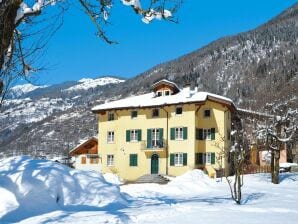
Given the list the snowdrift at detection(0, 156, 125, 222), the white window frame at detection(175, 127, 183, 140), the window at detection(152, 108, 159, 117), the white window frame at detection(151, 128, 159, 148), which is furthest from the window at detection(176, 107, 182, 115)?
the snowdrift at detection(0, 156, 125, 222)

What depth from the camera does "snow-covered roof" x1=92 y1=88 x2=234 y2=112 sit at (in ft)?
143

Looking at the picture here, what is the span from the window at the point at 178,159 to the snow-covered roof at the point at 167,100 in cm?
482

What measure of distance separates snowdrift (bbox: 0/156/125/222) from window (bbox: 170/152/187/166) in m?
28.1

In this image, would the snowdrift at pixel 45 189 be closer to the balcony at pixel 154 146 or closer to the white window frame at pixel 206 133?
the balcony at pixel 154 146

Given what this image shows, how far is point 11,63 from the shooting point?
9375 mm

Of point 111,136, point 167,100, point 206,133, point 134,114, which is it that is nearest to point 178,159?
point 206,133

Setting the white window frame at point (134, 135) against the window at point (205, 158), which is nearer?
the window at point (205, 158)

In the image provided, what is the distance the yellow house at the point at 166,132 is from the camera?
144 feet

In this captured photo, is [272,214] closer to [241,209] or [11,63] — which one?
[241,209]

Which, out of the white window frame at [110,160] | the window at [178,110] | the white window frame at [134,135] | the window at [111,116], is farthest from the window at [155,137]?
the white window frame at [110,160]

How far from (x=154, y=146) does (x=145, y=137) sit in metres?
1.54

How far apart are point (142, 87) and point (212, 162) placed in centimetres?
14406

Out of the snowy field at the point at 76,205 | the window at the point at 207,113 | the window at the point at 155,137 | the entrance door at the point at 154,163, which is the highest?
Result: the window at the point at 207,113

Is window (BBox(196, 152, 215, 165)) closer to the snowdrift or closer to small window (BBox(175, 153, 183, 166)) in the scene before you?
small window (BBox(175, 153, 183, 166))
